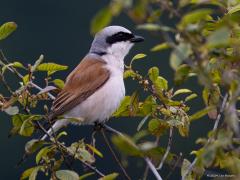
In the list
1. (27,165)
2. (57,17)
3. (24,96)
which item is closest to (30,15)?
(57,17)

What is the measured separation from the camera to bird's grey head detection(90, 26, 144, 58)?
4.52 m

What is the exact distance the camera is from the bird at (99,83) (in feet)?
13.6

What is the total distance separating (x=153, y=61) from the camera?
15508 millimetres

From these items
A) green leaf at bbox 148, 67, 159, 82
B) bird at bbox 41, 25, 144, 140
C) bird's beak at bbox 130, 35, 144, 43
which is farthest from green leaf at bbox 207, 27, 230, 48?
bird's beak at bbox 130, 35, 144, 43

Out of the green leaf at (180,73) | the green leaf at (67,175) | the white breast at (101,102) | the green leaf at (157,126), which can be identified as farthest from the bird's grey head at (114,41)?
the green leaf at (180,73)

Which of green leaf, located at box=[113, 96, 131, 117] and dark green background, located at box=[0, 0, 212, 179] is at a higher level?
green leaf, located at box=[113, 96, 131, 117]

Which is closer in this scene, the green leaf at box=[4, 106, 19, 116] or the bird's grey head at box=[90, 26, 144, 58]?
the green leaf at box=[4, 106, 19, 116]

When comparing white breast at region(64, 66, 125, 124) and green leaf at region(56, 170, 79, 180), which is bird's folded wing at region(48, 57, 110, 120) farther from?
green leaf at region(56, 170, 79, 180)

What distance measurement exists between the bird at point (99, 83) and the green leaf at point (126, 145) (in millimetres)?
1778

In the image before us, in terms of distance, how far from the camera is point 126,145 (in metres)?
2.10

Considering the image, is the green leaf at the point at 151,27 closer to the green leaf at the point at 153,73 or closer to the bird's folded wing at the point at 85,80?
the green leaf at the point at 153,73

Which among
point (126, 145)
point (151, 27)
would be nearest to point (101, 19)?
point (151, 27)

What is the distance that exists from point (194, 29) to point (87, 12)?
1775 centimetres

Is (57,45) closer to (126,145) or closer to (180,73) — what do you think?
(180,73)
